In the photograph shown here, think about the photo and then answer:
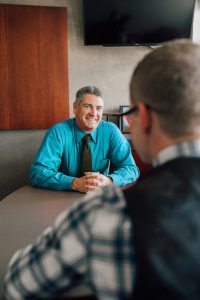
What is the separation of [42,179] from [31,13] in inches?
67.8

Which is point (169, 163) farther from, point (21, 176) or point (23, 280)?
point (21, 176)

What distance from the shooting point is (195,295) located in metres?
0.55

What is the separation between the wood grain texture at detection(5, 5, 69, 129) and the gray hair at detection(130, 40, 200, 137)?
234 cm

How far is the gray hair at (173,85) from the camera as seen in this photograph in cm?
65

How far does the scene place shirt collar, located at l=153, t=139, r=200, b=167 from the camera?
652 millimetres

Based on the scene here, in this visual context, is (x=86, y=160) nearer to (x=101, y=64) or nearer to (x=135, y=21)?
(x=101, y=64)

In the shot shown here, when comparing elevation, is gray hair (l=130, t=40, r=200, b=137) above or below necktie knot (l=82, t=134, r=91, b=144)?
above

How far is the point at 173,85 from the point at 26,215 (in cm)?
99

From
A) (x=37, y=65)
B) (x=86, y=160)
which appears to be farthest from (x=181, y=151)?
(x=37, y=65)

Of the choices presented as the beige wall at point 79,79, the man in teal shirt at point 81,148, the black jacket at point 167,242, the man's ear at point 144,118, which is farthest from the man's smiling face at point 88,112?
the black jacket at point 167,242

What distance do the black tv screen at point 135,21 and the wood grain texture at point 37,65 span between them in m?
0.29

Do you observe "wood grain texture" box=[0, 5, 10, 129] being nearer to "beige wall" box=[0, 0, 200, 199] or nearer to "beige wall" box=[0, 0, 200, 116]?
"beige wall" box=[0, 0, 200, 199]

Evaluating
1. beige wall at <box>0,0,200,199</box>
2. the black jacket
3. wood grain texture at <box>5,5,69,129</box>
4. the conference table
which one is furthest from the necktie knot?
the black jacket

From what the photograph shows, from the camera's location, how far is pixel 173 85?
64cm
